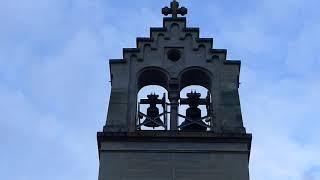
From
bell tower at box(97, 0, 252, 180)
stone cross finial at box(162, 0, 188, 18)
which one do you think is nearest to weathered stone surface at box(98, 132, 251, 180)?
bell tower at box(97, 0, 252, 180)

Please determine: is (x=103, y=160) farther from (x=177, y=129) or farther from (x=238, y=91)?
(x=238, y=91)

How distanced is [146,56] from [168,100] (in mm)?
1589

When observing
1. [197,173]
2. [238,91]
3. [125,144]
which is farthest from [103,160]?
[238,91]

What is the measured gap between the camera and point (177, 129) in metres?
31.8

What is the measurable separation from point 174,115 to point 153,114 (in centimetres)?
70

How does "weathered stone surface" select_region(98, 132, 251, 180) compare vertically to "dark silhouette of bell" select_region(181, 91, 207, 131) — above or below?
below

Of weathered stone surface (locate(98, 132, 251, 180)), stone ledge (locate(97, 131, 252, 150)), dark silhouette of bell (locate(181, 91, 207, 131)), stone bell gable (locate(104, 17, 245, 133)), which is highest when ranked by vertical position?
stone bell gable (locate(104, 17, 245, 133))

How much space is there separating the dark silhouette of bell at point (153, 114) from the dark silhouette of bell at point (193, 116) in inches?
30.4

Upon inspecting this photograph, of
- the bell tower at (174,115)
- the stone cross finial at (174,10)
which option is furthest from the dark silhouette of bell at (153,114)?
the stone cross finial at (174,10)

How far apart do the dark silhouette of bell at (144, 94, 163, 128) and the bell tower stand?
0.03 meters

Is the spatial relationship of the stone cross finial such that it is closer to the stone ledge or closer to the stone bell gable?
the stone bell gable

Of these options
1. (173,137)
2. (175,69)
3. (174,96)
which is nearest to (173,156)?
(173,137)

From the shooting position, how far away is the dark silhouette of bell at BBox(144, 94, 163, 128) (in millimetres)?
32219

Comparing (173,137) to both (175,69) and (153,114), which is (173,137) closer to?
(153,114)
